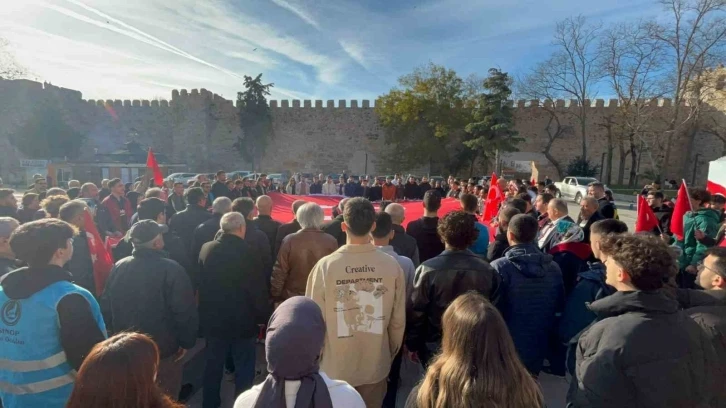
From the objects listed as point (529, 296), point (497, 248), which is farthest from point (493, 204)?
point (529, 296)

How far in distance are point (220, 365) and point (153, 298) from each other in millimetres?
766

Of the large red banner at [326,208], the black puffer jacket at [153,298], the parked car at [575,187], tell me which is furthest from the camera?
the parked car at [575,187]

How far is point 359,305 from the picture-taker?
228 centimetres

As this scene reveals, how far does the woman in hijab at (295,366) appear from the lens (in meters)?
1.24

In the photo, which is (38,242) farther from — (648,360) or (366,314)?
(648,360)

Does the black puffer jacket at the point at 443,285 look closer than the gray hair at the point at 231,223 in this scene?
Yes

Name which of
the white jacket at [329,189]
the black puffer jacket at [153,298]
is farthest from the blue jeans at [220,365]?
the white jacket at [329,189]

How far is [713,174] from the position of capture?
1095 centimetres

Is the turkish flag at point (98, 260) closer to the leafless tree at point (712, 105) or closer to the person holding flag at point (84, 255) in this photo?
the person holding flag at point (84, 255)

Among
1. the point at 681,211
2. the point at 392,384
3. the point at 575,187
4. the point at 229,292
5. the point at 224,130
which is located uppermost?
the point at 224,130

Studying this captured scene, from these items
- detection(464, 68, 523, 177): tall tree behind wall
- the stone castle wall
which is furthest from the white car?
the stone castle wall

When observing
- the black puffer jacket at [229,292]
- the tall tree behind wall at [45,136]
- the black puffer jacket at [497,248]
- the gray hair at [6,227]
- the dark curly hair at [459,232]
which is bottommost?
the black puffer jacket at [229,292]

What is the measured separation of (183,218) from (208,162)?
2636 centimetres

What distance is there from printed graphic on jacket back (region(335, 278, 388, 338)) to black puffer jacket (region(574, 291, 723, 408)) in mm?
1057
